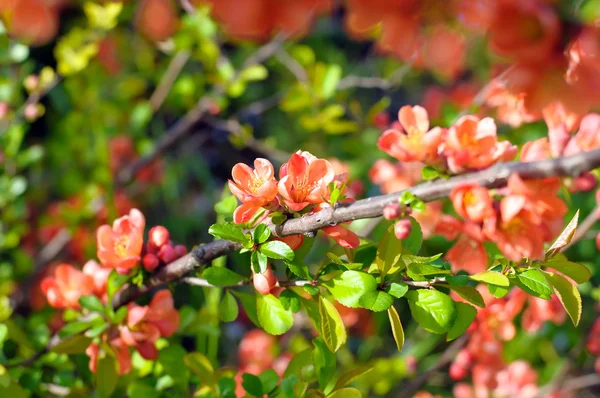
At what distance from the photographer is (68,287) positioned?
33.5 inches

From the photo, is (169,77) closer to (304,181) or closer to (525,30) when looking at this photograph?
(304,181)

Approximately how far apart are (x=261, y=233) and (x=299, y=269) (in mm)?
67

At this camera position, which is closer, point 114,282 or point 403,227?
point 403,227

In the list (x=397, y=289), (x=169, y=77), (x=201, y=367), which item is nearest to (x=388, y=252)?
(x=397, y=289)

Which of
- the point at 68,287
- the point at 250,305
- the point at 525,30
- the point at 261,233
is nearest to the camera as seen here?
the point at 525,30

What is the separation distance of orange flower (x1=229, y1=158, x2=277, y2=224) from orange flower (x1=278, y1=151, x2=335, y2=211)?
0.5 inches

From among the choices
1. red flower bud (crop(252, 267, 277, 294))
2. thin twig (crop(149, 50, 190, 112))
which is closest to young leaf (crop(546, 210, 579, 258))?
red flower bud (crop(252, 267, 277, 294))

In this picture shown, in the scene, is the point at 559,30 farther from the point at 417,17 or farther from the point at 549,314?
the point at 549,314

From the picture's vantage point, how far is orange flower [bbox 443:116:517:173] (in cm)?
55

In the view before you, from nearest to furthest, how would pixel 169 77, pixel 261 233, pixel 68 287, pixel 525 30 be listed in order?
pixel 525 30, pixel 261 233, pixel 68 287, pixel 169 77

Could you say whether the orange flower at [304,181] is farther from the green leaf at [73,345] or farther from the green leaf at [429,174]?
the green leaf at [73,345]

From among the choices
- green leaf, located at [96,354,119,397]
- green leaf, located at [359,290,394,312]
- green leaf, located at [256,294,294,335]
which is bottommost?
green leaf, located at [96,354,119,397]

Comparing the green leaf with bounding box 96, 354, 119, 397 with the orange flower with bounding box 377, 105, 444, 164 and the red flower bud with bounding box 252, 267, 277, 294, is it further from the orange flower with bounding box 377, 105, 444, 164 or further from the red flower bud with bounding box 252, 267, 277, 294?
the orange flower with bounding box 377, 105, 444, 164

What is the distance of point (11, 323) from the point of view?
881mm
